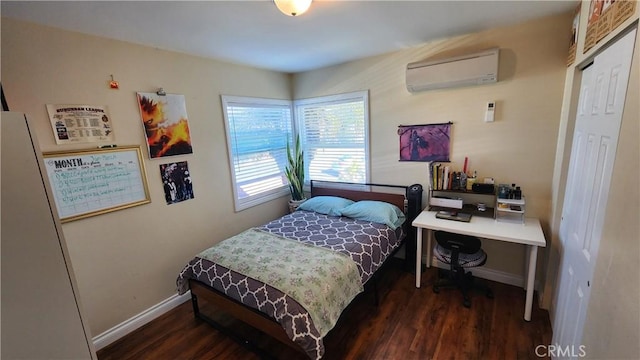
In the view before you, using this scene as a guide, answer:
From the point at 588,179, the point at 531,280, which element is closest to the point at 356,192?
the point at 531,280

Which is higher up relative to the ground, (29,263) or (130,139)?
(130,139)

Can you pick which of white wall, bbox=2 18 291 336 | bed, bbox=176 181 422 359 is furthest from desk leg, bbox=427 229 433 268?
white wall, bbox=2 18 291 336

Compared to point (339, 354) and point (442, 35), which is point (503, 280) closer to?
point (339, 354)

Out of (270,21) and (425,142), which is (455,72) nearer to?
(425,142)

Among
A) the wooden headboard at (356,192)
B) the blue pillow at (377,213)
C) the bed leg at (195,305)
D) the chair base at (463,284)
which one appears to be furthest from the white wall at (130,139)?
the chair base at (463,284)

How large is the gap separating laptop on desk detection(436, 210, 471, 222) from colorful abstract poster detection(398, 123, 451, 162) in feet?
1.85

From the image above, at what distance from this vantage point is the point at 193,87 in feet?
8.41

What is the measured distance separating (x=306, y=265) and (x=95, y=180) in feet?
5.74

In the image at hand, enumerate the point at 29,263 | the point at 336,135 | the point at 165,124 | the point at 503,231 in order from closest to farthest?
the point at 29,263 → the point at 503,231 → the point at 165,124 → the point at 336,135

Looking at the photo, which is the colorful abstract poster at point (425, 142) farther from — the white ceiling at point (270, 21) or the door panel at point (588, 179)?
the door panel at point (588, 179)

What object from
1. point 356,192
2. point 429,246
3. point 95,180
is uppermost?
point 95,180

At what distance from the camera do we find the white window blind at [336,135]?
3.21 meters

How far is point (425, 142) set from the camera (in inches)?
109

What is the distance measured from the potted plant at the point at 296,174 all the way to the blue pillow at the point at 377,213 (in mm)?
870
